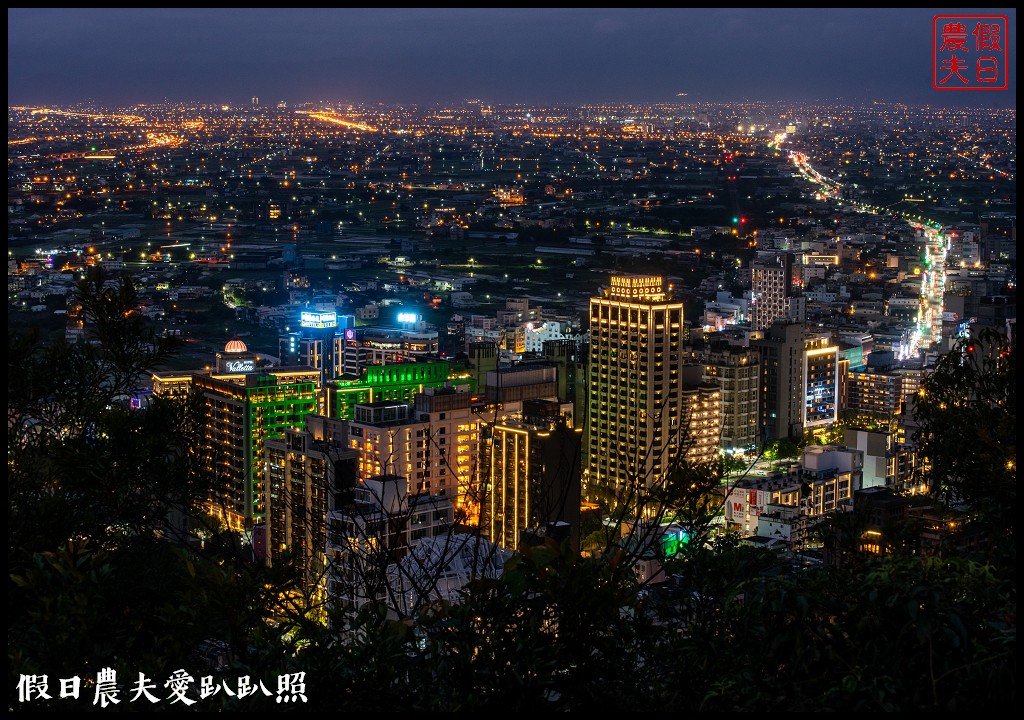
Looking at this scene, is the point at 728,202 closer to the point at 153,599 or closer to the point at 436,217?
the point at 436,217

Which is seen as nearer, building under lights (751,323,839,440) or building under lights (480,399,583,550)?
building under lights (480,399,583,550)

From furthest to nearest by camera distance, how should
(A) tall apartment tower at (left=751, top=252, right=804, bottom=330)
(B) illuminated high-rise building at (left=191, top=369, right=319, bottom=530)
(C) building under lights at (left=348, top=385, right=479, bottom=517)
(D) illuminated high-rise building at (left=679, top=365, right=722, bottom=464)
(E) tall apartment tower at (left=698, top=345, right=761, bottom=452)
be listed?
(A) tall apartment tower at (left=751, top=252, right=804, bottom=330) < (E) tall apartment tower at (left=698, top=345, right=761, bottom=452) < (D) illuminated high-rise building at (left=679, top=365, right=722, bottom=464) < (C) building under lights at (left=348, top=385, right=479, bottom=517) < (B) illuminated high-rise building at (left=191, top=369, right=319, bottom=530)

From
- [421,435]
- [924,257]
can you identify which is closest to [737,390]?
[421,435]

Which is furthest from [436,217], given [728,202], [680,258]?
[728,202]

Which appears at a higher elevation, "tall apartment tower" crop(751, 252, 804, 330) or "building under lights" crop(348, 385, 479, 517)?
"tall apartment tower" crop(751, 252, 804, 330)

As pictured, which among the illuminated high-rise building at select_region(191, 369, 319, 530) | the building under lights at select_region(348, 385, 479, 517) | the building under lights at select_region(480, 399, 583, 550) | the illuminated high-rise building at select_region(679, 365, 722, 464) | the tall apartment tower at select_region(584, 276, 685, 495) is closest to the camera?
the building under lights at select_region(480, 399, 583, 550)

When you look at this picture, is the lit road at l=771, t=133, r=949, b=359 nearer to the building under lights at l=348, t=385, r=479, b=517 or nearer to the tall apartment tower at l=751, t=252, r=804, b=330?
the tall apartment tower at l=751, t=252, r=804, b=330

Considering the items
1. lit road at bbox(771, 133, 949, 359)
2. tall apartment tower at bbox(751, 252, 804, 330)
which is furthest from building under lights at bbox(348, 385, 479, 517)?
tall apartment tower at bbox(751, 252, 804, 330)

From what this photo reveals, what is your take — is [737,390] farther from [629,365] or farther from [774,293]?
[774,293]
